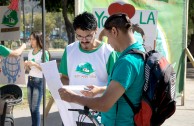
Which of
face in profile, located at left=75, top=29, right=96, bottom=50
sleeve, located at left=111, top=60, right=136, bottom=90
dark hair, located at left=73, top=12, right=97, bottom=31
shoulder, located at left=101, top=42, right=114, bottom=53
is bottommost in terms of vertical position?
sleeve, located at left=111, top=60, right=136, bottom=90

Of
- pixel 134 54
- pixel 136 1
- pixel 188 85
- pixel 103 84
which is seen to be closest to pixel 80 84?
pixel 103 84

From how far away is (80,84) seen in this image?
3758mm

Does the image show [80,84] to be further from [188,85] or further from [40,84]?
[188,85]

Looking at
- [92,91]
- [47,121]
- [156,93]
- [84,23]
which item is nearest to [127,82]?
[156,93]

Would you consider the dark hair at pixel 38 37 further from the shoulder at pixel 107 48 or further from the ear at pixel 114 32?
the ear at pixel 114 32

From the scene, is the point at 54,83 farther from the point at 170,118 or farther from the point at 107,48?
the point at 170,118

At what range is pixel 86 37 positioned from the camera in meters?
3.63

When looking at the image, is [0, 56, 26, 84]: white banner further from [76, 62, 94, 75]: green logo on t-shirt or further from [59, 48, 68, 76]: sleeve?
[76, 62, 94, 75]: green logo on t-shirt

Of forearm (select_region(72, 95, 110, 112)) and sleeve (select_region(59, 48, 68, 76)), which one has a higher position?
sleeve (select_region(59, 48, 68, 76))

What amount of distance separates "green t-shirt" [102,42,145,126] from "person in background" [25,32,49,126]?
3453mm

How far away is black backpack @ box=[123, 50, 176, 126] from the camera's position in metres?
2.61

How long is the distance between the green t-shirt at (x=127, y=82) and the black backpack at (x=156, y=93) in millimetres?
32

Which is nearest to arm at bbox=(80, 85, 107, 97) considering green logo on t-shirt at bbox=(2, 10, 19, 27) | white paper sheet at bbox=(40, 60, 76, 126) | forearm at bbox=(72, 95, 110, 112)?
white paper sheet at bbox=(40, 60, 76, 126)

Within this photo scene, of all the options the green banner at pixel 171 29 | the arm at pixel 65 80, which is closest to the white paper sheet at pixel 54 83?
the arm at pixel 65 80
